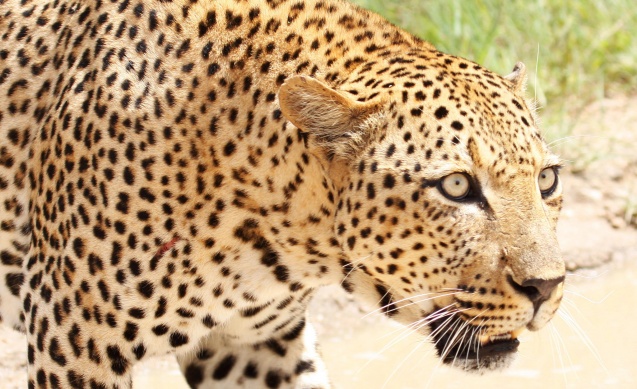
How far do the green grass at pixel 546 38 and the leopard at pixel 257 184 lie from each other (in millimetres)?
5015

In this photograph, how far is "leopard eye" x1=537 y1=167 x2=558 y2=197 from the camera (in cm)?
516

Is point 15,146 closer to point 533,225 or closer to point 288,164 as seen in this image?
point 288,164

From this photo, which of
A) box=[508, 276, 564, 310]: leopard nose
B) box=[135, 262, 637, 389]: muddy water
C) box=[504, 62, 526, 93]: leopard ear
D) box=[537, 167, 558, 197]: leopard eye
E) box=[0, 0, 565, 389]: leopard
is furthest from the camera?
box=[135, 262, 637, 389]: muddy water

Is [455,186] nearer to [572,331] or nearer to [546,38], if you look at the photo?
[572,331]

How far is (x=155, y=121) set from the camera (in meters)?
5.49

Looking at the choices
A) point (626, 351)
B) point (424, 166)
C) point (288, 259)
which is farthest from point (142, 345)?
point (626, 351)

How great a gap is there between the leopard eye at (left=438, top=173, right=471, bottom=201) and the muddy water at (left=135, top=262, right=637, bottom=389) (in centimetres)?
272

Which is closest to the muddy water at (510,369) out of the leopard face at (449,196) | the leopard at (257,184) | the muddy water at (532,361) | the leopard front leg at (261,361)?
the muddy water at (532,361)

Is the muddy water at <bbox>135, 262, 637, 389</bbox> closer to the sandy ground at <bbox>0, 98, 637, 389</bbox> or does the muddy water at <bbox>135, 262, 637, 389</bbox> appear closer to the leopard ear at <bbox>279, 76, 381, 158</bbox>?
the sandy ground at <bbox>0, 98, 637, 389</bbox>

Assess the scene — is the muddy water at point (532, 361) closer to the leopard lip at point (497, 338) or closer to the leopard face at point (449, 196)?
the leopard lip at point (497, 338)

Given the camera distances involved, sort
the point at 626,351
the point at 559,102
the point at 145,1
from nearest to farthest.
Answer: the point at 145,1
the point at 626,351
the point at 559,102

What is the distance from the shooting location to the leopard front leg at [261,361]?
6.27m

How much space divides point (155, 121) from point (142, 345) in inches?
37.6

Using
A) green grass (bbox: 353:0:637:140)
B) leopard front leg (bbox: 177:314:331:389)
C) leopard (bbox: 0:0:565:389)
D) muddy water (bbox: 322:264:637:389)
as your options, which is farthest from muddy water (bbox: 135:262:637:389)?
green grass (bbox: 353:0:637:140)
